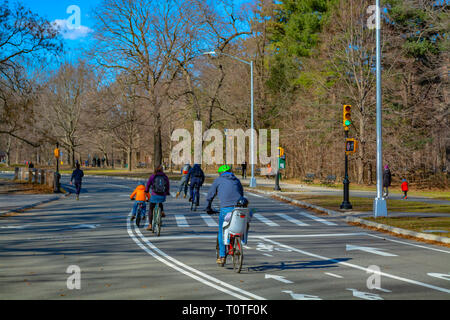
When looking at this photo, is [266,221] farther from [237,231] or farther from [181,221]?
[237,231]

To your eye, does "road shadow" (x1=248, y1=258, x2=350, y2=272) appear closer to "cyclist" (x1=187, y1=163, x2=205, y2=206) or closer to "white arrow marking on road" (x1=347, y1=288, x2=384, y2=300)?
"white arrow marking on road" (x1=347, y1=288, x2=384, y2=300)

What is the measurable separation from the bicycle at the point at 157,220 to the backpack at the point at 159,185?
40 centimetres

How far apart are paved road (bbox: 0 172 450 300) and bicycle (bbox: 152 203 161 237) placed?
0.83 feet

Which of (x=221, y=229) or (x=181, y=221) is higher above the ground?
(x=221, y=229)

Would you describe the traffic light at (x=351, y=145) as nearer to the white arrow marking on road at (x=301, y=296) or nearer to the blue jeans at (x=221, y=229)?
the blue jeans at (x=221, y=229)

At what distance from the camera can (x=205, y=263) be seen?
1016cm

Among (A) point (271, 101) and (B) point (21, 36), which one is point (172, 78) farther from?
(B) point (21, 36)

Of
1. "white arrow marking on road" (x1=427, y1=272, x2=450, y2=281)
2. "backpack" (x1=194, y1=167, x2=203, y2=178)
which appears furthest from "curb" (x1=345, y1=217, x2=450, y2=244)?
"backpack" (x1=194, y1=167, x2=203, y2=178)

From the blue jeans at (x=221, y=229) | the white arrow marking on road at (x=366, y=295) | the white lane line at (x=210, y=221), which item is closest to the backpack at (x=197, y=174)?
the white lane line at (x=210, y=221)

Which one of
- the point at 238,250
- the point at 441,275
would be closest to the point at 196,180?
the point at 238,250

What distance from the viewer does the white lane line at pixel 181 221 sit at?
16.5 meters

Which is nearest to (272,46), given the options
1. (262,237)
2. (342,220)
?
(342,220)

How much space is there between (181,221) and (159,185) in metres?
3.64
